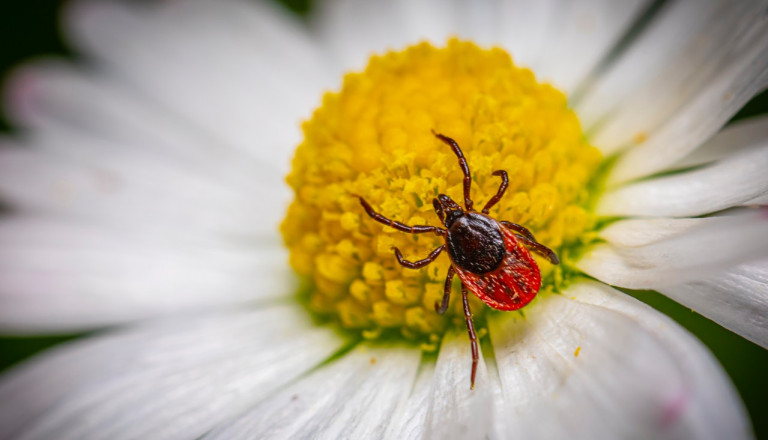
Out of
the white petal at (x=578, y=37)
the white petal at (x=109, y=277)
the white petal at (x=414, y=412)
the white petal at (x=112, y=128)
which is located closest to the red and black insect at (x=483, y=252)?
the white petal at (x=414, y=412)

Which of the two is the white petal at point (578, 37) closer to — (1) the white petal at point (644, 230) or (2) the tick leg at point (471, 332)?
(1) the white petal at point (644, 230)

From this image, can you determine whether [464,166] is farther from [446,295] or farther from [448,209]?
[446,295]

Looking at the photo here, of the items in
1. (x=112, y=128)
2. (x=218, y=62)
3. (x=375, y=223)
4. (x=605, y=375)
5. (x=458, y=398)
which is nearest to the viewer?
(x=605, y=375)

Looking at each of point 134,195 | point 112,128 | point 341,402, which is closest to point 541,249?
point 341,402

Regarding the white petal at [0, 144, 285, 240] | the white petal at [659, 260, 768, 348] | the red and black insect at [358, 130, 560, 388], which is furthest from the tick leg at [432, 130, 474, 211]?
the white petal at [0, 144, 285, 240]

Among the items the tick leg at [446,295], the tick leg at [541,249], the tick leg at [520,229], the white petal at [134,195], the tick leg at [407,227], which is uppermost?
the white petal at [134,195]

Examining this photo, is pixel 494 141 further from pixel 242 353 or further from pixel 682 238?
pixel 242 353
